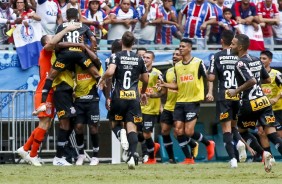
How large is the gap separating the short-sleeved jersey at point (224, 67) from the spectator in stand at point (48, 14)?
5.32 metres

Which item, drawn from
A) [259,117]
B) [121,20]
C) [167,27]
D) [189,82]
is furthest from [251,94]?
[167,27]

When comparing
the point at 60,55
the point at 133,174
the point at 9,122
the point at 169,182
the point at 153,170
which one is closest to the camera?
the point at 169,182

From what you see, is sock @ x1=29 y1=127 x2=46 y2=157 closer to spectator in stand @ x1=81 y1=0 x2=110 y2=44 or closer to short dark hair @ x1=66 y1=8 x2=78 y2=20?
short dark hair @ x1=66 y1=8 x2=78 y2=20

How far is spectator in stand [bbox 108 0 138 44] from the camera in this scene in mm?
23833

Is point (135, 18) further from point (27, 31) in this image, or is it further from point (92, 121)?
point (92, 121)

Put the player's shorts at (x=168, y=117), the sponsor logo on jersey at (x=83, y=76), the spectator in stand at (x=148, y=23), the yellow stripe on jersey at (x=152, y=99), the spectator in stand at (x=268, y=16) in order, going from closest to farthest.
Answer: the sponsor logo on jersey at (x=83, y=76) → the player's shorts at (x=168, y=117) → the yellow stripe on jersey at (x=152, y=99) → the spectator in stand at (x=148, y=23) → the spectator in stand at (x=268, y=16)

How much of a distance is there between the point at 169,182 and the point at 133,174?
6.39 feet

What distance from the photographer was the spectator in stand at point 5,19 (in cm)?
2278

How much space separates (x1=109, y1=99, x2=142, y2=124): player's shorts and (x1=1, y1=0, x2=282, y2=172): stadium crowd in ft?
0.06

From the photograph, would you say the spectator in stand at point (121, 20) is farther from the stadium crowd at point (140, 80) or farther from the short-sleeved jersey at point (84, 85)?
the short-sleeved jersey at point (84, 85)

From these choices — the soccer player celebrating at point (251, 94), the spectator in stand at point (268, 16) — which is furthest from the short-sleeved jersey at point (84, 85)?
the spectator in stand at point (268, 16)

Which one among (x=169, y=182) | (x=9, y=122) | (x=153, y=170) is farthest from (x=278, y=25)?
(x=169, y=182)

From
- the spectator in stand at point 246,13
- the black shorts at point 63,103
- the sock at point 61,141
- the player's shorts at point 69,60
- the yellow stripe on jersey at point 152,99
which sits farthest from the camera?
the spectator in stand at point 246,13

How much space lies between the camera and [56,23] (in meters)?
23.4
